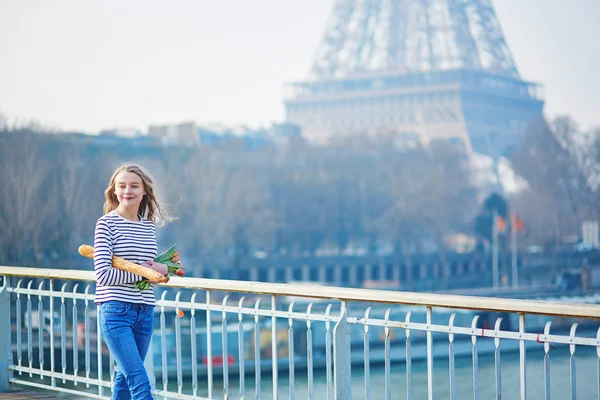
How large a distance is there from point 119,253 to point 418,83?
290 feet


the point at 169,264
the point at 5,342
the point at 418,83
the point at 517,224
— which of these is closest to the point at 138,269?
the point at 169,264

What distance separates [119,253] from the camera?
14.8ft

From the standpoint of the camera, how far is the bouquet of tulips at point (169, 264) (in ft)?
14.8

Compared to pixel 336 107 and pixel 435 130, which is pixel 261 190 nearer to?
pixel 435 130

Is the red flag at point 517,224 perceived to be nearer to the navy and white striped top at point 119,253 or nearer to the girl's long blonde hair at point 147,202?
the girl's long blonde hair at point 147,202

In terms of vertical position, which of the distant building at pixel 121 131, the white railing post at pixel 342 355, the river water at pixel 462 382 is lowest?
the river water at pixel 462 382

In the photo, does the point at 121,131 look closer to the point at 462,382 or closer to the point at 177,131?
the point at 177,131

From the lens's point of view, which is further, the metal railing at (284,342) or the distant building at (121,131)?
the distant building at (121,131)

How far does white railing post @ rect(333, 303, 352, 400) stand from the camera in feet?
16.2

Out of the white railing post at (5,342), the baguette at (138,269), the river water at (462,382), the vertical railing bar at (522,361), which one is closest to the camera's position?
the vertical railing bar at (522,361)

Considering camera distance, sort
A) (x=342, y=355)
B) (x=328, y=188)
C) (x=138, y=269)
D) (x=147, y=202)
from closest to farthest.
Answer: (x=138, y=269) < (x=147, y=202) < (x=342, y=355) < (x=328, y=188)

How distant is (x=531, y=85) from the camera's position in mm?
97125

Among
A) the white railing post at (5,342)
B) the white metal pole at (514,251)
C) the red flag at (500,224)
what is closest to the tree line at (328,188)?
the white metal pole at (514,251)

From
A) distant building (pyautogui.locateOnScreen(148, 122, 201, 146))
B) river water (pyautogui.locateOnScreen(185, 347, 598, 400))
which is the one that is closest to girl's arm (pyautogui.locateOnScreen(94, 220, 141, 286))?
river water (pyautogui.locateOnScreen(185, 347, 598, 400))
